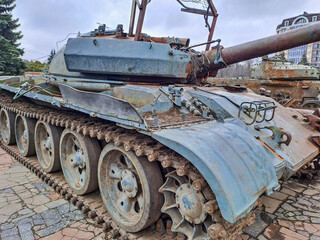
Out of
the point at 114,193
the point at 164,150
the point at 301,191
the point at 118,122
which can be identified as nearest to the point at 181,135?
the point at 164,150

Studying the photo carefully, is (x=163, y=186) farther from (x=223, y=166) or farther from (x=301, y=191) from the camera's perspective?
(x=301, y=191)

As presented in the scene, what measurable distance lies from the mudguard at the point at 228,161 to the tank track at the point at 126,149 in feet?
0.51

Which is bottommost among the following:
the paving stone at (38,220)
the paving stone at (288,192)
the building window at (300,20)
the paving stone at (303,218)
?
the paving stone at (38,220)

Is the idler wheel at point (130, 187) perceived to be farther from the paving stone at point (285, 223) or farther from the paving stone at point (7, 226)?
the paving stone at point (285, 223)

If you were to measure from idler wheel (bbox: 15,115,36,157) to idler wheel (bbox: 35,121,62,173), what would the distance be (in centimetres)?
42

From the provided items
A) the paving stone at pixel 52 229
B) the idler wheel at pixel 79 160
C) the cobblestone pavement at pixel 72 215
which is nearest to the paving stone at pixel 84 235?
the cobblestone pavement at pixel 72 215

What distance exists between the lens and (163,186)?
277 centimetres

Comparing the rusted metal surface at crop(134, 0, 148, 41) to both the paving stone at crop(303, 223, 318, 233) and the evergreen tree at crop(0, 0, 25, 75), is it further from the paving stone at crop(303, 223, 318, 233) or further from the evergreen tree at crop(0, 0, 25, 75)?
the evergreen tree at crop(0, 0, 25, 75)

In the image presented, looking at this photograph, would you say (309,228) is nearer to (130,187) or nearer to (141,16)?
(130,187)

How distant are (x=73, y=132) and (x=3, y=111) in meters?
4.30

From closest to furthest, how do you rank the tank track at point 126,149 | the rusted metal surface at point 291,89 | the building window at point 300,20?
the tank track at point 126,149 < the rusted metal surface at point 291,89 < the building window at point 300,20

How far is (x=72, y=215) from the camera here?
383 cm

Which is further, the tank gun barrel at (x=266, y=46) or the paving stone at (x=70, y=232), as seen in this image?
the tank gun barrel at (x=266, y=46)

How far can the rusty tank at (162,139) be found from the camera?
2.38 m
